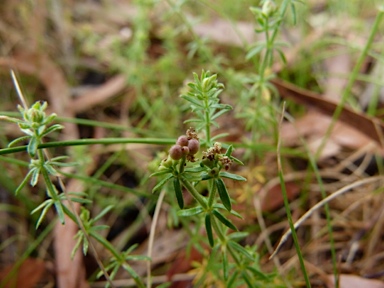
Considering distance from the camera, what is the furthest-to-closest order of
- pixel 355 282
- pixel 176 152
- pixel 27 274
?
pixel 27 274
pixel 355 282
pixel 176 152

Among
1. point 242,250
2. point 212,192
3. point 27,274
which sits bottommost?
point 27,274

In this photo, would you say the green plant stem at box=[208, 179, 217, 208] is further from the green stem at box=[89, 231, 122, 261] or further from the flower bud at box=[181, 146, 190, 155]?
the green stem at box=[89, 231, 122, 261]

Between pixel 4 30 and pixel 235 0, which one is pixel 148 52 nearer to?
pixel 235 0

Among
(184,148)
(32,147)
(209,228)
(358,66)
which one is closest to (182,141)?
(184,148)

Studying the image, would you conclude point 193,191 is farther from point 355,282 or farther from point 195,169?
point 355,282

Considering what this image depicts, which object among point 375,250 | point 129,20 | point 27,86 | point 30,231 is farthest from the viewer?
point 129,20

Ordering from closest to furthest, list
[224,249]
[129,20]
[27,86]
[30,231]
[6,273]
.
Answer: [224,249]
[6,273]
[30,231]
[27,86]
[129,20]

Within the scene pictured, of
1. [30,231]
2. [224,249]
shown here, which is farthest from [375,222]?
[30,231]

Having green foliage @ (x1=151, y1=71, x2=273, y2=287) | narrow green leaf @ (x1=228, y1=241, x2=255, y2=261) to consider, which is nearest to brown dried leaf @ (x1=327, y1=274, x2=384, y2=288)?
green foliage @ (x1=151, y1=71, x2=273, y2=287)
